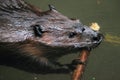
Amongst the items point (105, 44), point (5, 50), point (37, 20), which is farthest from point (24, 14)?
point (105, 44)

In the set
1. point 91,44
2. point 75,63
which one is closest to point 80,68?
point 75,63

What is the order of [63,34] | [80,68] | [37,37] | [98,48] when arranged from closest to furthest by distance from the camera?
[80,68] → [37,37] → [63,34] → [98,48]

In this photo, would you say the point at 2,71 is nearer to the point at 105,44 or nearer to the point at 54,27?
the point at 54,27

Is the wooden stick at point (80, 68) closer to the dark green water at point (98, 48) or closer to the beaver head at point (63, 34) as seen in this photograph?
the beaver head at point (63, 34)

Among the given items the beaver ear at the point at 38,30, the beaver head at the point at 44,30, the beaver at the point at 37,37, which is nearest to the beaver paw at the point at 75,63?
the beaver at the point at 37,37

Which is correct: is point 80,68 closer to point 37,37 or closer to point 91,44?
point 91,44
